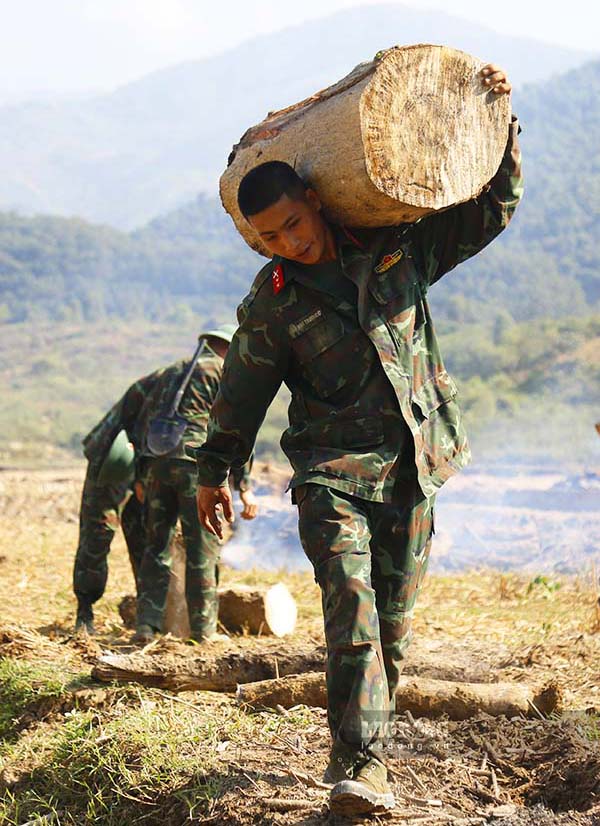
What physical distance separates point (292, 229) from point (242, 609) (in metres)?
4.03

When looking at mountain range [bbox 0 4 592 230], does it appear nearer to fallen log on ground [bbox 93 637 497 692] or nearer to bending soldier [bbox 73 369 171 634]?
bending soldier [bbox 73 369 171 634]

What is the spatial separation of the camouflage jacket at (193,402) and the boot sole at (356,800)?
3479 millimetres

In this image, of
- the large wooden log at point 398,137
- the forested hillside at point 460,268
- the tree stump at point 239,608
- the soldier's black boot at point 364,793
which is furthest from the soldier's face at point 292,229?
the forested hillside at point 460,268

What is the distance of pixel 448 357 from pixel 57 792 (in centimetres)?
4358

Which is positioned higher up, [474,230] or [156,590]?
[474,230]

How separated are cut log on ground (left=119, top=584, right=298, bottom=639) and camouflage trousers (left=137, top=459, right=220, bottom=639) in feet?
0.56

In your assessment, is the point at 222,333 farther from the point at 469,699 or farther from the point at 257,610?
the point at 469,699

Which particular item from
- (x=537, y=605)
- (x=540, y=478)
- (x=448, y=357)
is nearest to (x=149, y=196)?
(x=448, y=357)

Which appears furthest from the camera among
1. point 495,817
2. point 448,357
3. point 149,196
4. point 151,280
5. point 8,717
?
point 149,196

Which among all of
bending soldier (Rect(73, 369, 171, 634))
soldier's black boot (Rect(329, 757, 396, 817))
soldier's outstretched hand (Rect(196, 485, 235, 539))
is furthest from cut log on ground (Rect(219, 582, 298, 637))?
soldier's black boot (Rect(329, 757, 396, 817))

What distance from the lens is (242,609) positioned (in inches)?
293

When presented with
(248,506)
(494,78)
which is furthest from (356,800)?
(248,506)

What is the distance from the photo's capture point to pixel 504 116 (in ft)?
13.8

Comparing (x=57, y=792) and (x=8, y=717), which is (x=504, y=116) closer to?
(x=57, y=792)
